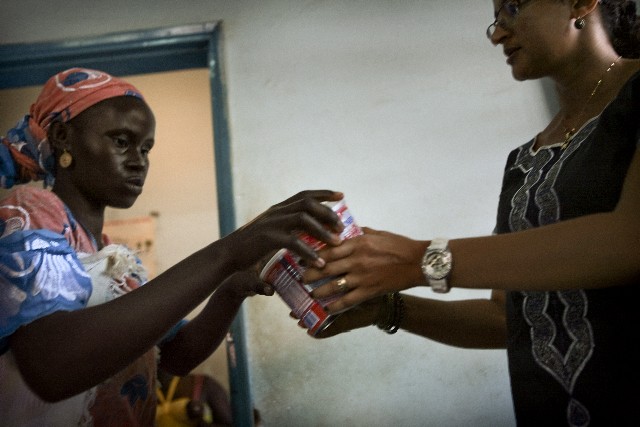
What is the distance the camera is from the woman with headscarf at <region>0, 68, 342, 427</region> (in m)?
0.91

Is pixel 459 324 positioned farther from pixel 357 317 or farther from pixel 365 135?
pixel 365 135

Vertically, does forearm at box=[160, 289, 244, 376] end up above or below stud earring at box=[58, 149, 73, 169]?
below

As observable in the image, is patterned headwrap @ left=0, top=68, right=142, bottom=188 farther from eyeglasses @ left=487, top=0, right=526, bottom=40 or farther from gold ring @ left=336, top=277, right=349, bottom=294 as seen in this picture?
eyeglasses @ left=487, top=0, right=526, bottom=40

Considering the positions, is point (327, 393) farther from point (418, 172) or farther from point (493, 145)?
point (493, 145)

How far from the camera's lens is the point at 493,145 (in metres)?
1.85

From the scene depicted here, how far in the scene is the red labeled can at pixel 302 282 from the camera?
3.16 ft

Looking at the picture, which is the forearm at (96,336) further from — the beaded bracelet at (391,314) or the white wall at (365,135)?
the white wall at (365,135)

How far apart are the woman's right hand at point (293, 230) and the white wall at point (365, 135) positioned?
0.82 m

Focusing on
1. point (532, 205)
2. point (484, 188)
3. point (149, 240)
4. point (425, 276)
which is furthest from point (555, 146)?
point (149, 240)

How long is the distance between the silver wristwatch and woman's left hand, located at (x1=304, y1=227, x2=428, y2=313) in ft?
0.04

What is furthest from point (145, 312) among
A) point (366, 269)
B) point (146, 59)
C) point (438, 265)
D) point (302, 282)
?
point (146, 59)

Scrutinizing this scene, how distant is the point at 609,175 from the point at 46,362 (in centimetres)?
95

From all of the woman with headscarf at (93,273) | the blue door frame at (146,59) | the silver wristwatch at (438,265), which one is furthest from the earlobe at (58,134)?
the silver wristwatch at (438,265)

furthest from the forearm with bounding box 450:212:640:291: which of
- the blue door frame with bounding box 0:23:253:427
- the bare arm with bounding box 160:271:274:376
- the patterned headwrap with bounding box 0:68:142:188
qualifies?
the blue door frame with bounding box 0:23:253:427
